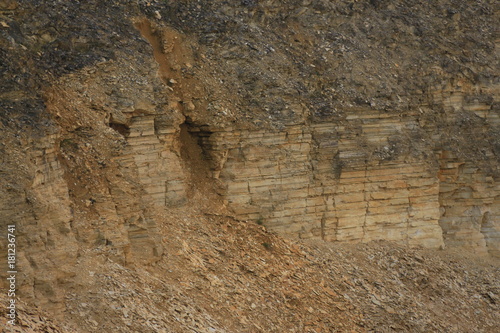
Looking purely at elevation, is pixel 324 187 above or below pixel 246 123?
below

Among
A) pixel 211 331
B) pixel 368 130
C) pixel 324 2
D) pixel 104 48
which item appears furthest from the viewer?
pixel 324 2

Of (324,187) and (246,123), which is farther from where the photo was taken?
(324,187)

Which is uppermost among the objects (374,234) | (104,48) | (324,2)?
(324,2)

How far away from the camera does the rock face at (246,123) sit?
18.4 metres

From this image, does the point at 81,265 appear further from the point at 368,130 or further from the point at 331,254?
the point at 368,130

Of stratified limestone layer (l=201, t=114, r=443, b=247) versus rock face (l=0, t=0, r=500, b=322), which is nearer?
rock face (l=0, t=0, r=500, b=322)

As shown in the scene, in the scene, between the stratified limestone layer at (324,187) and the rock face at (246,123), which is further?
the stratified limestone layer at (324,187)

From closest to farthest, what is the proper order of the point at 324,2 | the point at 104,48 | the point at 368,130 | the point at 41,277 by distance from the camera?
the point at 41,277
the point at 104,48
the point at 368,130
the point at 324,2

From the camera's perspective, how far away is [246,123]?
22.9 meters

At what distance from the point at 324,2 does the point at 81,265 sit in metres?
12.4

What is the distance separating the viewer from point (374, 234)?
24891 mm

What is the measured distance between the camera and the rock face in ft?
60.4

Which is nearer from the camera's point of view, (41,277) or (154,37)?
(41,277)

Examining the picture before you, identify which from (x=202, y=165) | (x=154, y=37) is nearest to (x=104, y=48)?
(x=154, y=37)
